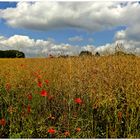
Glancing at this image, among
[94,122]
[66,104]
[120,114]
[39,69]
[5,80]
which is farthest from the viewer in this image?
[39,69]

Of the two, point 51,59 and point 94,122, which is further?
A: point 51,59

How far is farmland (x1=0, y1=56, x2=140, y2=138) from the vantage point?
3.57 meters

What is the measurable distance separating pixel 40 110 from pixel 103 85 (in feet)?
2.59

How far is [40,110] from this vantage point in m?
4.00

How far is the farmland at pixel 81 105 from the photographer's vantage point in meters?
3.57

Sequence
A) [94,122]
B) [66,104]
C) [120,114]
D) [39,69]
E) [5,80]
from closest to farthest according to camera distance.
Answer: [120,114]
[94,122]
[66,104]
[5,80]
[39,69]

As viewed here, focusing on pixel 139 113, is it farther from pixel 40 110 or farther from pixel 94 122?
pixel 40 110

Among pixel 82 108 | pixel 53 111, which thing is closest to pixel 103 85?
pixel 82 108

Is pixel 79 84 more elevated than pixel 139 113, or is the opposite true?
pixel 79 84

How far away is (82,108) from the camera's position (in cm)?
395

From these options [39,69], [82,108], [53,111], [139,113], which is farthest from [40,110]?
[39,69]

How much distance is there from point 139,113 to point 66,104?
900 mm

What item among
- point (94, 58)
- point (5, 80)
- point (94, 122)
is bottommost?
point (94, 122)

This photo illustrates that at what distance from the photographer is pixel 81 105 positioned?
3971 mm
